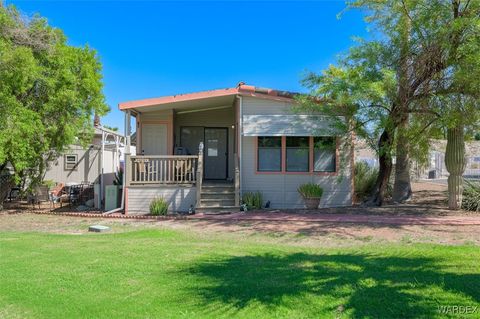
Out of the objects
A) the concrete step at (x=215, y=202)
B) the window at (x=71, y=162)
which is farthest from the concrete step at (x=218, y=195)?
the window at (x=71, y=162)

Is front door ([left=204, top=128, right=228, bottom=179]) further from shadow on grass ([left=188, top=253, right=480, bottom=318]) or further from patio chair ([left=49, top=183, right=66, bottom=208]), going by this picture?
shadow on grass ([left=188, top=253, right=480, bottom=318])

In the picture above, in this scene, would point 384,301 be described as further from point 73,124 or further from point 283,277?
point 73,124

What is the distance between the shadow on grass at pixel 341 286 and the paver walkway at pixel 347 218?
11.8 feet

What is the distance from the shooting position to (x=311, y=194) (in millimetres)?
11133

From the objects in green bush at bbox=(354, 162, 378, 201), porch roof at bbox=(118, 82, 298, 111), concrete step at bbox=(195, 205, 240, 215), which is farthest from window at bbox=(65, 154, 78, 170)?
green bush at bbox=(354, 162, 378, 201)

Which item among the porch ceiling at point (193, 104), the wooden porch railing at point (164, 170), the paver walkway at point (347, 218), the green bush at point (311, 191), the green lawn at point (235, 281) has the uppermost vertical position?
the porch ceiling at point (193, 104)

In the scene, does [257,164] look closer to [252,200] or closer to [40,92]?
[252,200]

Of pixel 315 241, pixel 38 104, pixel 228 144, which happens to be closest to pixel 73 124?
pixel 38 104

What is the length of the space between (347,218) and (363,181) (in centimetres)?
466

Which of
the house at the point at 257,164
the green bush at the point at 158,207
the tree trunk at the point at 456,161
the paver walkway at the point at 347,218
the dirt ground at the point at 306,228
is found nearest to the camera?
the dirt ground at the point at 306,228

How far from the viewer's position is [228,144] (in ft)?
49.0

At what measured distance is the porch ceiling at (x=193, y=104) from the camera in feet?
40.5

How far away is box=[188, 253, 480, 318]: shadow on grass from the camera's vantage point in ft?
12.2

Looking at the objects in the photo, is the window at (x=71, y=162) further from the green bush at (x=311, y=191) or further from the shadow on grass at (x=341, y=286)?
the shadow on grass at (x=341, y=286)
